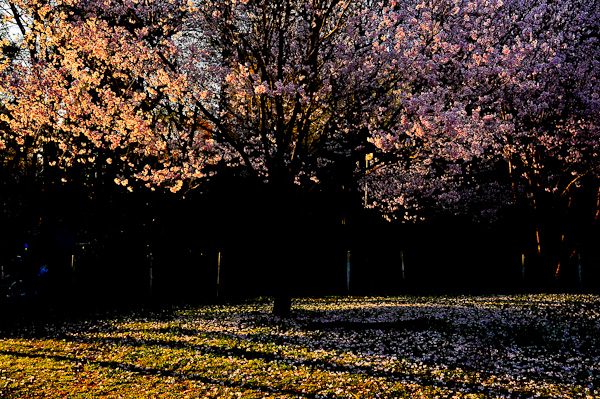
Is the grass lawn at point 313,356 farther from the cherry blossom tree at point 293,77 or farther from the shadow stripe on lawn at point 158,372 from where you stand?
the cherry blossom tree at point 293,77

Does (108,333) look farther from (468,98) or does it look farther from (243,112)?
(468,98)

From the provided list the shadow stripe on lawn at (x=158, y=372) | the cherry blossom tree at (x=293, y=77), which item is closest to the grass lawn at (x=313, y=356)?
the shadow stripe on lawn at (x=158, y=372)

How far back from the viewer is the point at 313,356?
A: 9.80m

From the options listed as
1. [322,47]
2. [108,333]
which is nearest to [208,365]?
[108,333]

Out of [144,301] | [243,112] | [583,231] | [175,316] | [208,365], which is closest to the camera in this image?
[208,365]

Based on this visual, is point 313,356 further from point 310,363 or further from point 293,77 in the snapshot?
point 293,77

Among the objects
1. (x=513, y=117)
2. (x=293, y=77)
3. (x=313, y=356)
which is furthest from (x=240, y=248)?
(x=313, y=356)

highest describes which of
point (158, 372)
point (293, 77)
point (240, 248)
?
point (293, 77)

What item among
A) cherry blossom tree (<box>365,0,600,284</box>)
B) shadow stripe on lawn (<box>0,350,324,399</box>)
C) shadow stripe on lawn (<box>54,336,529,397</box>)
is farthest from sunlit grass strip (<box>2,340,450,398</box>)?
cherry blossom tree (<box>365,0,600,284</box>)

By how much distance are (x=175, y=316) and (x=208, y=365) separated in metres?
8.33

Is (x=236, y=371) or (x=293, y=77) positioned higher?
(x=293, y=77)

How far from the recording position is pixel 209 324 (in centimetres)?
1459

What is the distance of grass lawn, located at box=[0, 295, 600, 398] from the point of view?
763cm

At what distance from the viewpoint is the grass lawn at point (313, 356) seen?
25.0ft
